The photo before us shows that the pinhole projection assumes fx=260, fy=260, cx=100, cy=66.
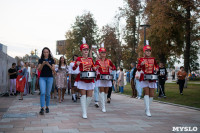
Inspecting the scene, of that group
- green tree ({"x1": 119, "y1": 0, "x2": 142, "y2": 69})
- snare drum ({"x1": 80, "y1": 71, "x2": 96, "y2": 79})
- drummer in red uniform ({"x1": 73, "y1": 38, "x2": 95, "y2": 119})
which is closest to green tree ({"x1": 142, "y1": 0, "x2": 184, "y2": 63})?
green tree ({"x1": 119, "y1": 0, "x2": 142, "y2": 69})

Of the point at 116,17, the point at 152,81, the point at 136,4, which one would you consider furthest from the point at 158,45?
the point at 152,81

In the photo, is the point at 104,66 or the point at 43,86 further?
the point at 104,66

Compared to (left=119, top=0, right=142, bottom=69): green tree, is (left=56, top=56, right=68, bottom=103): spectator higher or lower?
lower

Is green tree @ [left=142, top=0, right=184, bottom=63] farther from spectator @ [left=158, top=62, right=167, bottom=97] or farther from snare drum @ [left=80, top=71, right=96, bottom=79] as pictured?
snare drum @ [left=80, top=71, right=96, bottom=79]

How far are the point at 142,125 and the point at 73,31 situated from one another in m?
53.2

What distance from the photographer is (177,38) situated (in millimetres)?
31234

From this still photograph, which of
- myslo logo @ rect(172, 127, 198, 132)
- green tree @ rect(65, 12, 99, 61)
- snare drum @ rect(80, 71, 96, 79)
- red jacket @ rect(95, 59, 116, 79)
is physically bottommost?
myslo logo @ rect(172, 127, 198, 132)

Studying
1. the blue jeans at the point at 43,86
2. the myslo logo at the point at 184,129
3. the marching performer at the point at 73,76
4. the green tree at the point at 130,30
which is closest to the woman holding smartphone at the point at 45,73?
the blue jeans at the point at 43,86

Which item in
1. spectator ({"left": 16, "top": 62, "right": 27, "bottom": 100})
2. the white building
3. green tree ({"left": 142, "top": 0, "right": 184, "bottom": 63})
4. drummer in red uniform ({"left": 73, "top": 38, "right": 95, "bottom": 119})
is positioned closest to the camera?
drummer in red uniform ({"left": 73, "top": 38, "right": 95, "bottom": 119})

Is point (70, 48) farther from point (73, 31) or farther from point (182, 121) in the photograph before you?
point (182, 121)

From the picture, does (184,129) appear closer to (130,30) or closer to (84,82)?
(84,82)

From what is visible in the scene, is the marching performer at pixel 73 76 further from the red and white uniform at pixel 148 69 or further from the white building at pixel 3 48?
the white building at pixel 3 48

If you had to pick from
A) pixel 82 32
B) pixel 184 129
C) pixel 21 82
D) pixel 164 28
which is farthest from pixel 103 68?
pixel 82 32

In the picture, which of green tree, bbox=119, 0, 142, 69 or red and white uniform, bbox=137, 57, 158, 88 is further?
green tree, bbox=119, 0, 142, 69
